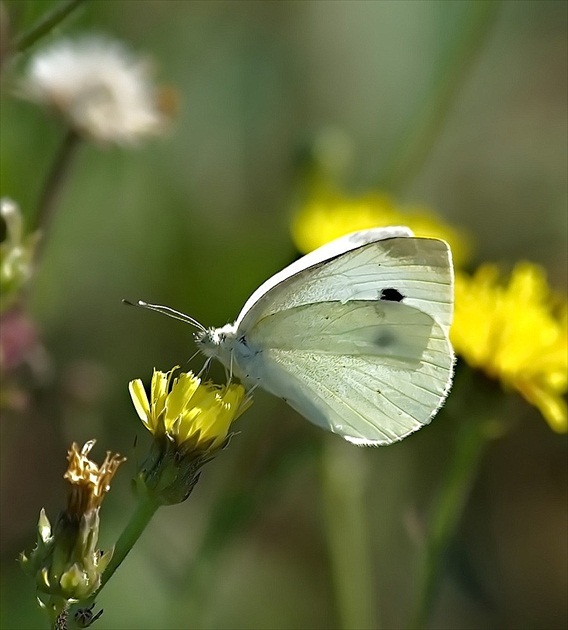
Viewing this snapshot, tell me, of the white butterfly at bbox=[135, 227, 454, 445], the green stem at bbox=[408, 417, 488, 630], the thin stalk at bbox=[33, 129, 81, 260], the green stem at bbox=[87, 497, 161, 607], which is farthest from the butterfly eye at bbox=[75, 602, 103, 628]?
the thin stalk at bbox=[33, 129, 81, 260]

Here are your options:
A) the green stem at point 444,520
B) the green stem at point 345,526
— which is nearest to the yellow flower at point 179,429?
the green stem at point 444,520

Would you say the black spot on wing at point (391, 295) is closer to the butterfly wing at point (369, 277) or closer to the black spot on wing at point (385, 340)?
the butterfly wing at point (369, 277)

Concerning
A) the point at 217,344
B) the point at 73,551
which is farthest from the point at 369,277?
the point at 73,551

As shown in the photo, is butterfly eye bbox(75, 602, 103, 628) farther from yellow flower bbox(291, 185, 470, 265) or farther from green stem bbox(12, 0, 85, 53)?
yellow flower bbox(291, 185, 470, 265)

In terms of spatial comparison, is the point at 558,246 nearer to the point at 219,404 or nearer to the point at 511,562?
the point at 511,562

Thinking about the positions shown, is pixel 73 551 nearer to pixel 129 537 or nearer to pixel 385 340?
pixel 129 537

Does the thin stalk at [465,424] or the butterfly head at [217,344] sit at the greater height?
the thin stalk at [465,424]
